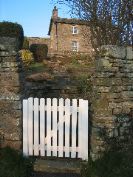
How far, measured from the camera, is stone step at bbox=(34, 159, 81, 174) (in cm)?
700

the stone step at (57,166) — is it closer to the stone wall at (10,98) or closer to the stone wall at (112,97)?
the stone wall at (112,97)

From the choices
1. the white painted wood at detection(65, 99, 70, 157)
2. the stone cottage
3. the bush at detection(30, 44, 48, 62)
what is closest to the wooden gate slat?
the white painted wood at detection(65, 99, 70, 157)

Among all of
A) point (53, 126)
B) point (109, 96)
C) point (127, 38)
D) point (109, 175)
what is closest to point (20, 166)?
point (53, 126)

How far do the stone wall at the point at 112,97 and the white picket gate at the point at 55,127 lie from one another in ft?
0.74

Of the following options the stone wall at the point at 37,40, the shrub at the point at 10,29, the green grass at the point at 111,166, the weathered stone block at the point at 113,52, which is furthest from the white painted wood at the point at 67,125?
the stone wall at the point at 37,40

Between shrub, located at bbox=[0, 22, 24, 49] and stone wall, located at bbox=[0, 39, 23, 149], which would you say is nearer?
stone wall, located at bbox=[0, 39, 23, 149]

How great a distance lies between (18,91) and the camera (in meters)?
7.19

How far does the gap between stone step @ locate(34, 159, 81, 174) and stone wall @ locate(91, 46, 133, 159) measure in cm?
39

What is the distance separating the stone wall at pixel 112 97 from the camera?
277 inches

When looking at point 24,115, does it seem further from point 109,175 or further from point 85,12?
point 85,12

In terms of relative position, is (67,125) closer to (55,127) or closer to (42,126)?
(55,127)

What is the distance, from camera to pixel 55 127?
23.5ft

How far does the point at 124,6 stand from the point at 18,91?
4.57 meters

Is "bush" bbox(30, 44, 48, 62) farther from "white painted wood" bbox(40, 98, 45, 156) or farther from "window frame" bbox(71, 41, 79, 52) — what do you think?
"window frame" bbox(71, 41, 79, 52)
